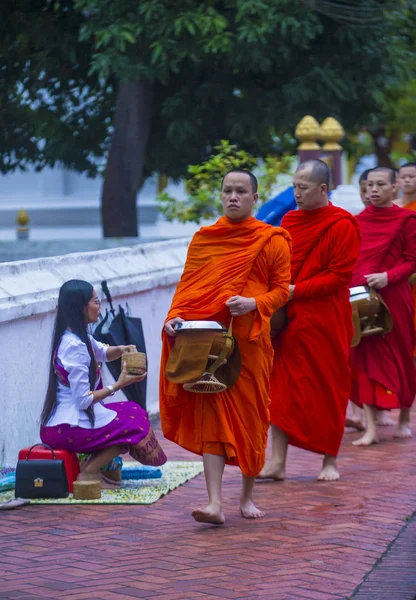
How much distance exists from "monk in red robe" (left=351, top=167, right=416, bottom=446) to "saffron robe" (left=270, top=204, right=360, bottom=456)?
1219 millimetres

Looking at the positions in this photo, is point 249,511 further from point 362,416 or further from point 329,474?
point 362,416

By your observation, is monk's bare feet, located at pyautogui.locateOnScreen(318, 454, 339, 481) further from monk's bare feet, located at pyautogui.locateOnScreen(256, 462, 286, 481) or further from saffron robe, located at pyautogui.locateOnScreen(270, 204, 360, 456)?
monk's bare feet, located at pyautogui.locateOnScreen(256, 462, 286, 481)

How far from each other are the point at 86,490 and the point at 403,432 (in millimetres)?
2831

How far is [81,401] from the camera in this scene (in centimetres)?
641

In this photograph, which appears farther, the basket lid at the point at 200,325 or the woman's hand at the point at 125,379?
the woman's hand at the point at 125,379

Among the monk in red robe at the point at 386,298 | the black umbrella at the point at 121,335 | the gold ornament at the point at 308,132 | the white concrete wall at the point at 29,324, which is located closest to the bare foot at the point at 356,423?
the monk in red robe at the point at 386,298

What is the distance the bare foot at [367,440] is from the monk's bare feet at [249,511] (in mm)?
2185

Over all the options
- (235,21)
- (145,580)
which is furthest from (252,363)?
(235,21)

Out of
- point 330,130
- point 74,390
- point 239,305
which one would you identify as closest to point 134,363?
point 74,390

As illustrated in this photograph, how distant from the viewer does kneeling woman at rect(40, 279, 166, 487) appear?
6.42 metres

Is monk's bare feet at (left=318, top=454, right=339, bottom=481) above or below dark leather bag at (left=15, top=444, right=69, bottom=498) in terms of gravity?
below

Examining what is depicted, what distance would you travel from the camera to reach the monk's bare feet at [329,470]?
7059 millimetres

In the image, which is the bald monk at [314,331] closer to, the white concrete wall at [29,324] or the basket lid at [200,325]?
the basket lid at [200,325]

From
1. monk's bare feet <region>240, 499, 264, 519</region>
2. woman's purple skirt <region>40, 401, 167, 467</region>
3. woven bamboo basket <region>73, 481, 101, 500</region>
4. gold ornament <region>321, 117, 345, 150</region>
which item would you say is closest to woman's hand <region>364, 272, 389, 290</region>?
woman's purple skirt <region>40, 401, 167, 467</region>
